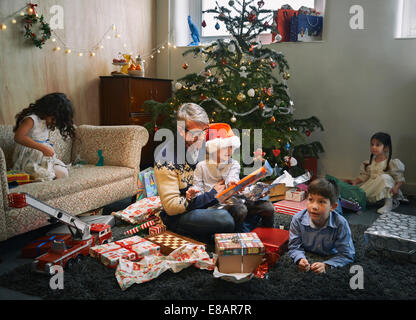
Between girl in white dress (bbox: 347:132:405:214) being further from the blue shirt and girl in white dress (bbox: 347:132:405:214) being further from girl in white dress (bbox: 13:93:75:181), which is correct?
girl in white dress (bbox: 13:93:75:181)

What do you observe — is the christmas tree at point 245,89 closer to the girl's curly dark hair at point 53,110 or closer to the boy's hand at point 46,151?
the girl's curly dark hair at point 53,110

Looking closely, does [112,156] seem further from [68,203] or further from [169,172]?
[169,172]

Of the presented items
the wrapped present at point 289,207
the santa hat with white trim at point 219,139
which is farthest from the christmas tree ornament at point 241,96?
the wrapped present at point 289,207

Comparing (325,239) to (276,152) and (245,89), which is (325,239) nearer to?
(276,152)

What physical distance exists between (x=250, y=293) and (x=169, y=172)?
76 cm

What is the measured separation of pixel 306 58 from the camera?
12.1 feet

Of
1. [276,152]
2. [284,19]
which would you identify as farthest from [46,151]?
[284,19]

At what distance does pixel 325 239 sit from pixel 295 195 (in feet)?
3.34

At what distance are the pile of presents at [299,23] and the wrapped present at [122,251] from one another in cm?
269

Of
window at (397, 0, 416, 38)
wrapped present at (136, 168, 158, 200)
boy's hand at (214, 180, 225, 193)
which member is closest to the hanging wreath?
wrapped present at (136, 168, 158, 200)

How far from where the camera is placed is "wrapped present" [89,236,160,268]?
1.71 meters

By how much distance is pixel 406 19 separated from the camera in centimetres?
330

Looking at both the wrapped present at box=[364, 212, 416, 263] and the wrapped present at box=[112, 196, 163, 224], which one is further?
the wrapped present at box=[112, 196, 163, 224]

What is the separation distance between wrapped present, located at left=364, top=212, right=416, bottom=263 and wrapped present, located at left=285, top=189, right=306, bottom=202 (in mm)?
796
